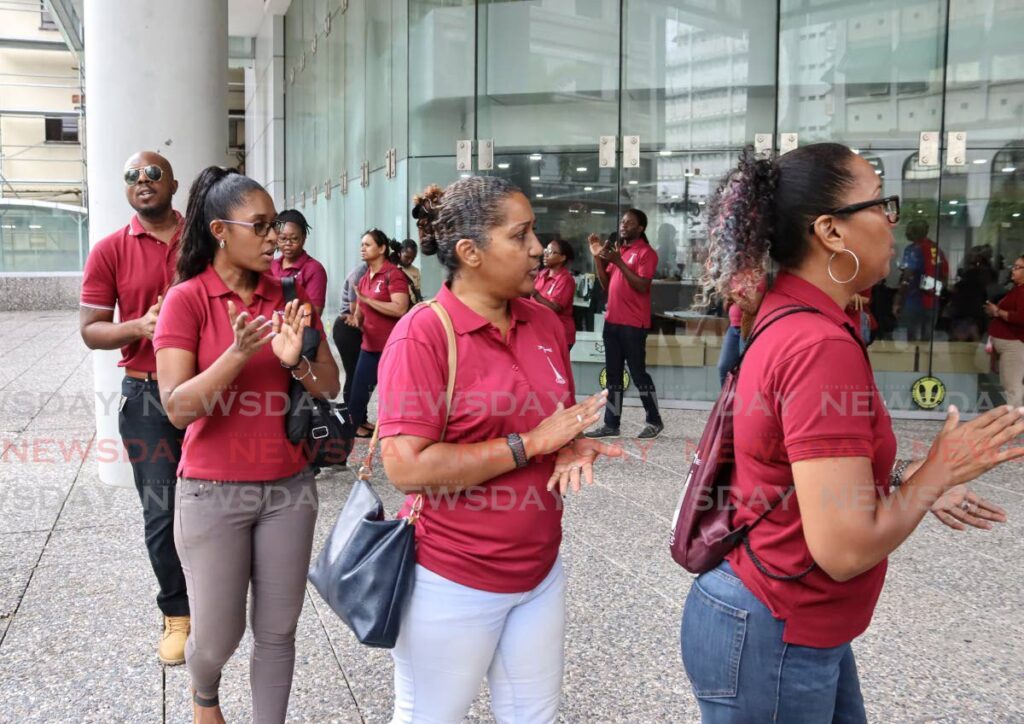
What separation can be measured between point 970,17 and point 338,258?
39.0ft

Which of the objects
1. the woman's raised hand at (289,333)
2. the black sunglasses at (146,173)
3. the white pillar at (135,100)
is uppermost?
the white pillar at (135,100)

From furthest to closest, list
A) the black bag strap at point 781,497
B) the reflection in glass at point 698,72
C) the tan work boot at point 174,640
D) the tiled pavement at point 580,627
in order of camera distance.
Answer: the reflection in glass at point 698,72 < the tan work boot at point 174,640 < the tiled pavement at point 580,627 < the black bag strap at point 781,497

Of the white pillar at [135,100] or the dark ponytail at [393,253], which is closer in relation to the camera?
the white pillar at [135,100]

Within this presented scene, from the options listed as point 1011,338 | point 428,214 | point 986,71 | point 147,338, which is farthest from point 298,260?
point 986,71

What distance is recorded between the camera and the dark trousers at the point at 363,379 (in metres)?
7.68

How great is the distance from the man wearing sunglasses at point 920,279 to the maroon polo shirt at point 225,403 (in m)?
9.78

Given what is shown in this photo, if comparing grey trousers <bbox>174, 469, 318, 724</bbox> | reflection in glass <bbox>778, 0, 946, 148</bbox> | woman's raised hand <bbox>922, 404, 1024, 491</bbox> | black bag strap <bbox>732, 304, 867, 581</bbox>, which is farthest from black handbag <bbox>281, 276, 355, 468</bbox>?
reflection in glass <bbox>778, 0, 946, 148</bbox>

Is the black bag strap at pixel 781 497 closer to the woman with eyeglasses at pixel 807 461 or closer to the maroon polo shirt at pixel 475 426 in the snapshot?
the woman with eyeglasses at pixel 807 461

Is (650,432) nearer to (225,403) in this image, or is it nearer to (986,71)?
(986,71)

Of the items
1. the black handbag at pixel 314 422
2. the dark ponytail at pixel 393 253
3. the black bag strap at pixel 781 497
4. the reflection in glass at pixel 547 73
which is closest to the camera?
the black bag strap at pixel 781 497

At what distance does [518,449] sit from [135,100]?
18.8 ft

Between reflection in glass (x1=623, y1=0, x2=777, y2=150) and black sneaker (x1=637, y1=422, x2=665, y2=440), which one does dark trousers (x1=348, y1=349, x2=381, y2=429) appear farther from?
reflection in glass (x1=623, y1=0, x2=777, y2=150)

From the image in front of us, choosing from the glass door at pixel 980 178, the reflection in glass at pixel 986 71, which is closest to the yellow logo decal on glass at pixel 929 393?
the glass door at pixel 980 178

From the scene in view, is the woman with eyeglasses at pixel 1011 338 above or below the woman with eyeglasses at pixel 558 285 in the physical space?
below
